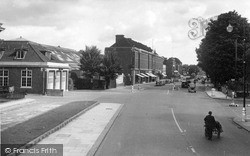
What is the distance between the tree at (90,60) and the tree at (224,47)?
2076 cm

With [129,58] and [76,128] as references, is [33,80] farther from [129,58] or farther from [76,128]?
[129,58]

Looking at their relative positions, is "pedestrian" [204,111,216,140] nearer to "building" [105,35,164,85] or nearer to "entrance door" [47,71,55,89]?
"entrance door" [47,71,55,89]

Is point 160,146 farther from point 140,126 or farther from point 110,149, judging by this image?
point 140,126

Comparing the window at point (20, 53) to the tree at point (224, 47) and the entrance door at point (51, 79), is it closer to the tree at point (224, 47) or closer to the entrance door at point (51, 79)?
the entrance door at point (51, 79)

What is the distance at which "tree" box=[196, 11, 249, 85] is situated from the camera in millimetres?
56781

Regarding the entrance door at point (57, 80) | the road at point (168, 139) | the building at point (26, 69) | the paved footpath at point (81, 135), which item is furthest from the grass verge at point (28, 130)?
the entrance door at point (57, 80)

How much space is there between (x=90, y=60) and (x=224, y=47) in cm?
2455

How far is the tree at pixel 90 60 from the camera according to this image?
57625mm

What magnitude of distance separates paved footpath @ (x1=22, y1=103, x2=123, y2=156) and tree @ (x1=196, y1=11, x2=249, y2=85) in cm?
3929

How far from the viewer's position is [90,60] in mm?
57531

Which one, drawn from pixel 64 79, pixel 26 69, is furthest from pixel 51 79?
pixel 64 79

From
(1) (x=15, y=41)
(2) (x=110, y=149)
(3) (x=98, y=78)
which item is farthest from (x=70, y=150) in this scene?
(3) (x=98, y=78)

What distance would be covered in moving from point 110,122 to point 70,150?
26.8 feet

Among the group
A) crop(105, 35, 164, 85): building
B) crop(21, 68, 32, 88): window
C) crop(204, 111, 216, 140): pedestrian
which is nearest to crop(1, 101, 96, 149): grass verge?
crop(204, 111, 216, 140): pedestrian
